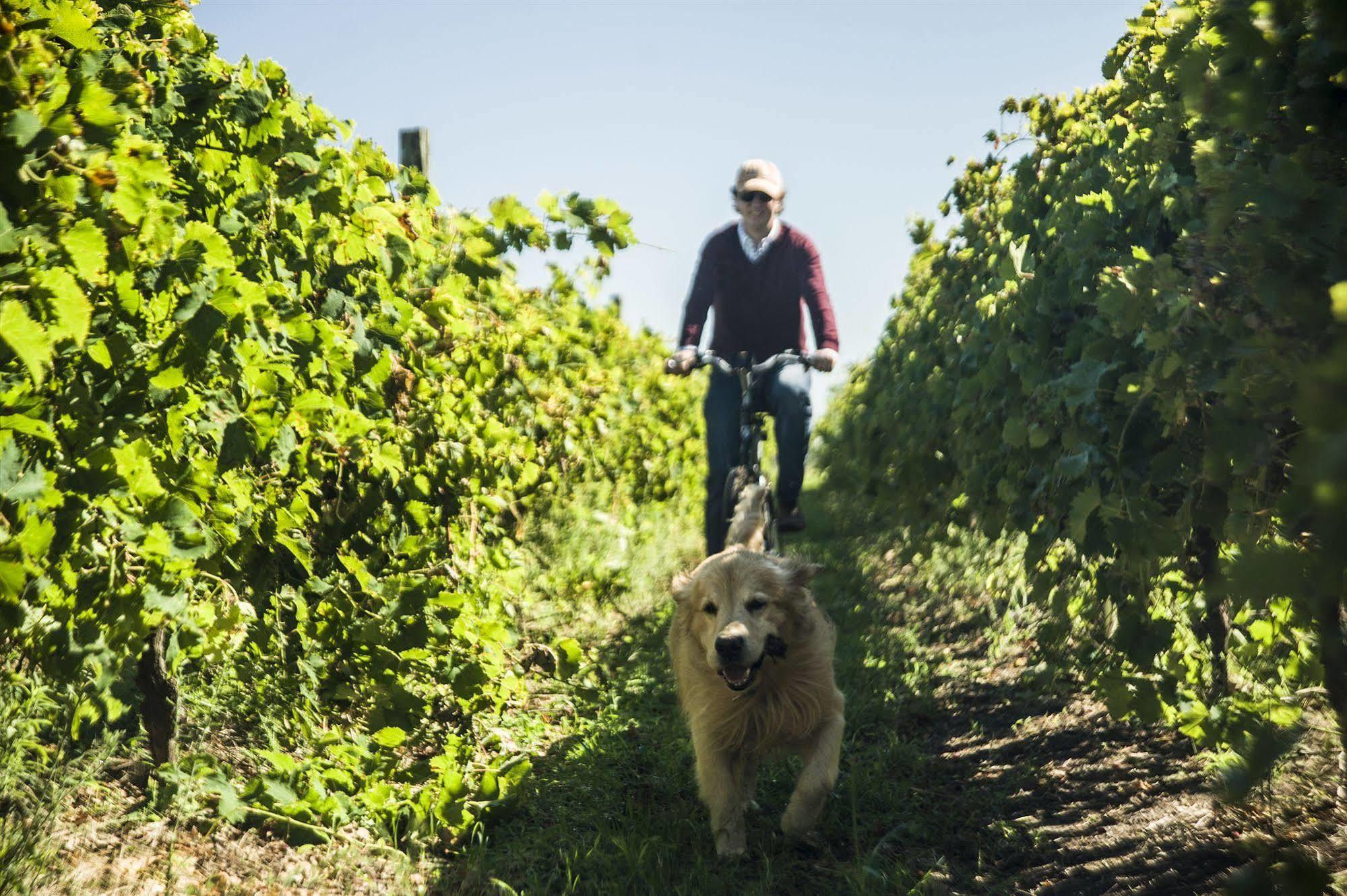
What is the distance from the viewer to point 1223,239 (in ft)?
7.59

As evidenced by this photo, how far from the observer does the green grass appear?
10.2ft

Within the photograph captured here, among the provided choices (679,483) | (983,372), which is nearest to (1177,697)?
(983,372)

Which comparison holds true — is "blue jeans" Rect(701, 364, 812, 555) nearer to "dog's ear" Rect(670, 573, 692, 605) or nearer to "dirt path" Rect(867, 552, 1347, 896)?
"dog's ear" Rect(670, 573, 692, 605)

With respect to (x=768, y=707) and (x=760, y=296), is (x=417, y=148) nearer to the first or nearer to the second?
(x=760, y=296)

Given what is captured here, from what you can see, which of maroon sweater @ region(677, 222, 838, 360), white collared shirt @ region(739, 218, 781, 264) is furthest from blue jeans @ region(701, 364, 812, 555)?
white collared shirt @ region(739, 218, 781, 264)

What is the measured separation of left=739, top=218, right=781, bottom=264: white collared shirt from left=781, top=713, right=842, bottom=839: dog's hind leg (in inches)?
108

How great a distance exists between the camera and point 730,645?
3514mm

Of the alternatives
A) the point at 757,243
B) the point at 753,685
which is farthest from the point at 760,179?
the point at 753,685

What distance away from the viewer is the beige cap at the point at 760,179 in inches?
211

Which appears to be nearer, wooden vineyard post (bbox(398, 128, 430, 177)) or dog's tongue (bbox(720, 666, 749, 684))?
dog's tongue (bbox(720, 666, 749, 684))

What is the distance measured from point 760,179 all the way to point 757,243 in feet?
1.11

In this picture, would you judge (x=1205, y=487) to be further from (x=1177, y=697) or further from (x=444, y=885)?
(x=444, y=885)

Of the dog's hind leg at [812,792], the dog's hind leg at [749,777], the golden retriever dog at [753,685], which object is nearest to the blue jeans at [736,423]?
the golden retriever dog at [753,685]

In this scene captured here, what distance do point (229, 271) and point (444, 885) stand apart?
1.72 meters
